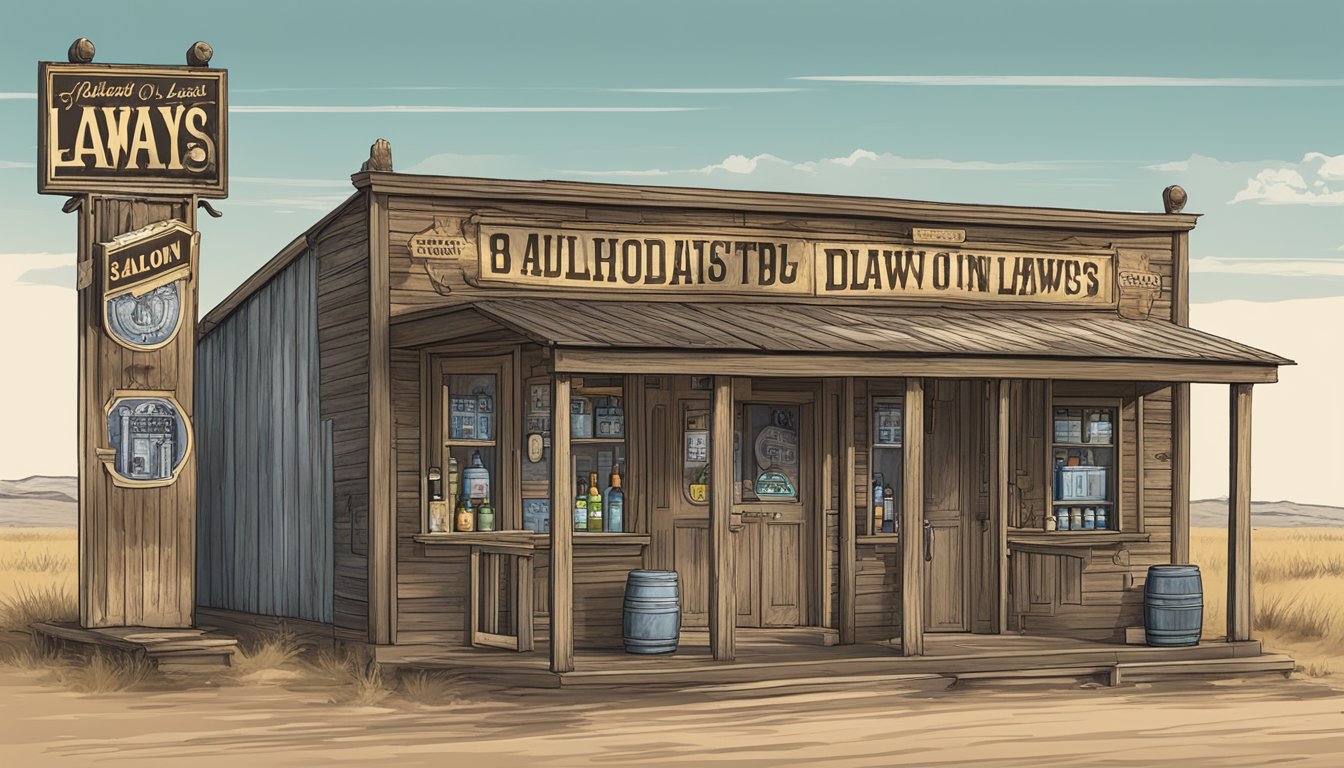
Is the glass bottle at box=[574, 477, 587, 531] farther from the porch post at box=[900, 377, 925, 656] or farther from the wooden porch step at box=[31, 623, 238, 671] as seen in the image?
the wooden porch step at box=[31, 623, 238, 671]

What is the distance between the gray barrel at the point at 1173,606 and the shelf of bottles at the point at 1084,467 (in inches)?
54.1

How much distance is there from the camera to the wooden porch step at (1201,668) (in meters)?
15.6

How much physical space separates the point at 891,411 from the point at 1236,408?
283 cm

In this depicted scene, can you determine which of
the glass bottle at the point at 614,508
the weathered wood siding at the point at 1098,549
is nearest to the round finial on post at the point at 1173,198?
the weathered wood siding at the point at 1098,549

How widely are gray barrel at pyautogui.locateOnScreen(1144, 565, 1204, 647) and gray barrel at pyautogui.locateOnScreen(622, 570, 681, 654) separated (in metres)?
4.13

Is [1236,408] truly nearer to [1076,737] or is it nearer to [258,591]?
[1076,737]

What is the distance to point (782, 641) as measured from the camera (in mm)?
15875

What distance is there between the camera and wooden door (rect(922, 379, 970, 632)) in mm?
16734

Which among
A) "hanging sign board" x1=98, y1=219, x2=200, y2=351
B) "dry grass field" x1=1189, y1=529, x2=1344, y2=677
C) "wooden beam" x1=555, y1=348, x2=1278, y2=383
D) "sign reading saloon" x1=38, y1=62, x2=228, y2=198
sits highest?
"sign reading saloon" x1=38, y1=62, x2=228, y2=198

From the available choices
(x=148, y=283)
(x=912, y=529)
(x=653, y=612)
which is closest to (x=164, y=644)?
(x=148, y=283)

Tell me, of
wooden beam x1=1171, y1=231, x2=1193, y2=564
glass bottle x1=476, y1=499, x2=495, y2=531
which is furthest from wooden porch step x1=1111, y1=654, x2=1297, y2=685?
glass bottle x1=476, y1=499, x2=495, y2=531

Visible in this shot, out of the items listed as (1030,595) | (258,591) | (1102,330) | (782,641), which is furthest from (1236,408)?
(258,591)

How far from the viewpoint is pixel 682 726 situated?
12875 mm

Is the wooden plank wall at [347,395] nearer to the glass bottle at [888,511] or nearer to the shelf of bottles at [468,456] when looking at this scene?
the shelf of bottles at [468,456]
